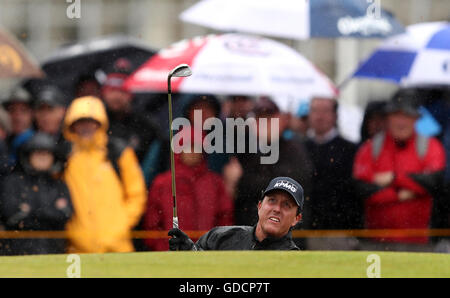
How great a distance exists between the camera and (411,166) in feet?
16.0

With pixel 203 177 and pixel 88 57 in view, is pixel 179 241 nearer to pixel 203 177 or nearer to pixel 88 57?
pixel 203 177

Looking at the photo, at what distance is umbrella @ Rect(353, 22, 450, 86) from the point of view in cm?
601

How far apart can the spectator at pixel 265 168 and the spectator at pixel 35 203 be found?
0.90m

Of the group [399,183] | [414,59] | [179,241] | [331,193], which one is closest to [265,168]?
[331,193]

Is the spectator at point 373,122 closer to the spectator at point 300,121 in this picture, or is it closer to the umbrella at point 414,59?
the spectator at point 300,121

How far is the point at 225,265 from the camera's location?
3.46 meters

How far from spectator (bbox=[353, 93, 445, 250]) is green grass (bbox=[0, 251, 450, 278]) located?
1.07 metres

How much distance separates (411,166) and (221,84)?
1.34 meters

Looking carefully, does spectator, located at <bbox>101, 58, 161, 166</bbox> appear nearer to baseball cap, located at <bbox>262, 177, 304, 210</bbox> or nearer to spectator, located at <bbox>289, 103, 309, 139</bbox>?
spectator, located at <bbox>289, 103, 309, 139</bbox>

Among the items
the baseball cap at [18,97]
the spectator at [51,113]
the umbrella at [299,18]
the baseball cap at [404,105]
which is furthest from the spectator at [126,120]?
the baseball cap at [404,105]

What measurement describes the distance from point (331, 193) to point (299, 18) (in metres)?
1.35

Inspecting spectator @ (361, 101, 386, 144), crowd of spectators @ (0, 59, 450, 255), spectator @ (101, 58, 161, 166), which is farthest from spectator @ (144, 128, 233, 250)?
spectator @ (361, 101, 386, 144)
